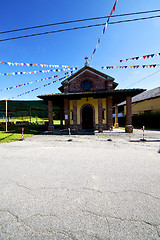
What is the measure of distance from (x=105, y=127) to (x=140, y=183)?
1140 cm

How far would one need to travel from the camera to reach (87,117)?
14438 mm

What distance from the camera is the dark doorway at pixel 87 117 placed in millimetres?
14352

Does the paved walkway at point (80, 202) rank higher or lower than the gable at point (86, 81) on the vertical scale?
lower

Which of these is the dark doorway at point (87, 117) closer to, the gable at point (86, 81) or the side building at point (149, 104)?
the gable at point (86, 81)

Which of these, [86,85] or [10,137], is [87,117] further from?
[10,137]

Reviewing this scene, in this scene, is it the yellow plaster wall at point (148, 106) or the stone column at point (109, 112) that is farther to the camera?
the yellow plaster wall at point (148, 106)

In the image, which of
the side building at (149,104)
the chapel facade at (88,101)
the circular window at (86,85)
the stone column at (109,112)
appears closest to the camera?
the stone column at (109,112)

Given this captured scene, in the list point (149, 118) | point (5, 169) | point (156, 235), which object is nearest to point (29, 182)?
point (5, 169)

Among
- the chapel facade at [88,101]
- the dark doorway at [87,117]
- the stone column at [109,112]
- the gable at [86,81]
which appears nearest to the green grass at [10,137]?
the chapel facade at [88,101]

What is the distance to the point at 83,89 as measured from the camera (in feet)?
47.4

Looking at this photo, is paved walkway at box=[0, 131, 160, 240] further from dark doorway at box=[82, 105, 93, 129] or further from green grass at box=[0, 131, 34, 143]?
dark doorway at box=[82, 105, 93, 129]

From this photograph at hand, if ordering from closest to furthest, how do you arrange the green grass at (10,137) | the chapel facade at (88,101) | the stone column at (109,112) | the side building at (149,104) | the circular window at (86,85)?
1. the green grass at (10,137)
2. the stone column at (109,112)
3. the chapel facade at (88,101)
4. the circular window at (86,85)
5. the side building at (149,104)

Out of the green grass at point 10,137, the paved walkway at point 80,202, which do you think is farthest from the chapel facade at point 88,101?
the paved walkway at point 80,202

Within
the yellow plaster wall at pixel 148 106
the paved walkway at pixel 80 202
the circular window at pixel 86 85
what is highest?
the circular window at pixel 86 85
